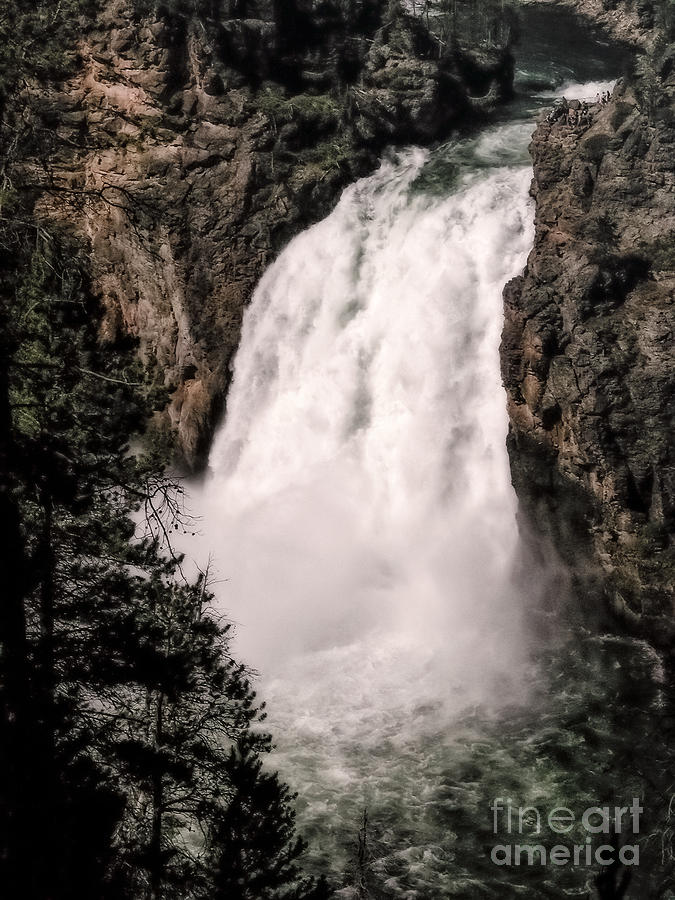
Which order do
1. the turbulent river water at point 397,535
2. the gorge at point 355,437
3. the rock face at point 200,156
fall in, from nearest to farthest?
the gorge at point 355,437, the turbulent river water at point 397,535, the rock face at point 200,156

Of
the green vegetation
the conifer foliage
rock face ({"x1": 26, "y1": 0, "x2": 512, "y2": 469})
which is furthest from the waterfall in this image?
the green vegetation

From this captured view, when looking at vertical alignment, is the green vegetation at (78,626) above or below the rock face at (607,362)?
below

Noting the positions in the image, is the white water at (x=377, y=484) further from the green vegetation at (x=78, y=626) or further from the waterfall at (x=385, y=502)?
the green vegetation at (x=78, y=626)

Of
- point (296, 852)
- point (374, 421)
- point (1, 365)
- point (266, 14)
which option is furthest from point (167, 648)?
point (266, 14)

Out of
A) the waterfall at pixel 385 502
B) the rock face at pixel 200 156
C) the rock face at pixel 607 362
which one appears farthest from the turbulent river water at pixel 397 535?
the rock face at pixel 607 362

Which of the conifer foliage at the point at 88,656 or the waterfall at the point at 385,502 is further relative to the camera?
the waterfall at the point at 385,502

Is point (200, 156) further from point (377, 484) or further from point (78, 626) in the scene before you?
point (78, 626)

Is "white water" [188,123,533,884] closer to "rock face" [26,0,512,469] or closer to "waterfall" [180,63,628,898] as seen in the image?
"waterfall" [180,63,628,898]

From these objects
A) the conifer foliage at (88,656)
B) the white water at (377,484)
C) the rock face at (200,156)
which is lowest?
the conifer foliage at (88,656)
